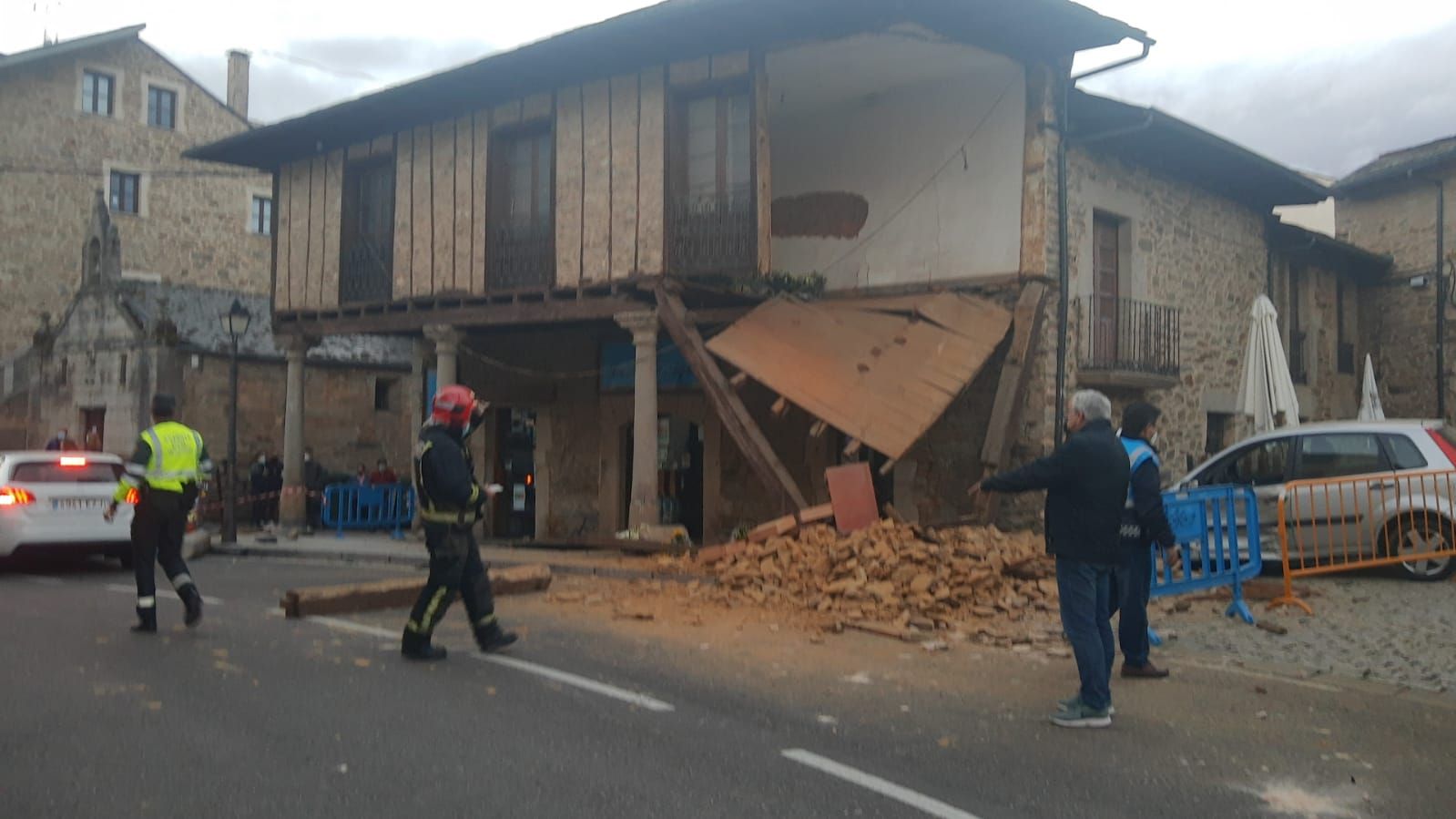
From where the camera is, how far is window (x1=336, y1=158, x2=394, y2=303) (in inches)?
653

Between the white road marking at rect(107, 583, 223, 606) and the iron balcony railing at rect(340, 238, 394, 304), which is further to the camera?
the iron balcony railing at rect(340, 238, 394, 304)

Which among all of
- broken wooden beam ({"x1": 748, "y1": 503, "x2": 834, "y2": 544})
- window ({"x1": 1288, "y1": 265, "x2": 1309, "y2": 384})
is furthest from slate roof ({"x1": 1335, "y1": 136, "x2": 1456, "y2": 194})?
broken wooden beam ({"x1": 748, "y1": 503, "x2": 834, "y2": 544})

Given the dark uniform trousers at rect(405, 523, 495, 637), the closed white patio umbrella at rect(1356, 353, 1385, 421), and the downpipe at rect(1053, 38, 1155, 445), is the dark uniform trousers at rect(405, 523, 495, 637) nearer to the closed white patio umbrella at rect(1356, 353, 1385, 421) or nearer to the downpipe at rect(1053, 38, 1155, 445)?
the downpipe at rect(1053, 38, 1155, 445)

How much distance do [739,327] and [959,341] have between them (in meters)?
2.37

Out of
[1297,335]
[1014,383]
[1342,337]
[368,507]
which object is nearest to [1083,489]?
[1014,383]

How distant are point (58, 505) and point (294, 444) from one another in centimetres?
669

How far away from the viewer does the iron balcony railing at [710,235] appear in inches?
520

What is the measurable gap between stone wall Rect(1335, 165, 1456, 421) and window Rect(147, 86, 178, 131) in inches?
1240

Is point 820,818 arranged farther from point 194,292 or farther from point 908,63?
point 194,292

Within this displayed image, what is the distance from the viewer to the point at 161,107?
33344 millimetres

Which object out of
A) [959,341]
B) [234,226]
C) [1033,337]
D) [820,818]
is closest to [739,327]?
[959,341]

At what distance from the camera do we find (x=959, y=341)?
12.0 meters

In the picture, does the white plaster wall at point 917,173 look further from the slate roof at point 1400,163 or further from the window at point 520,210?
the slate roof at point 1400,163

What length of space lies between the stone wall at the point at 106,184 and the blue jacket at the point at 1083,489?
1310 inches
